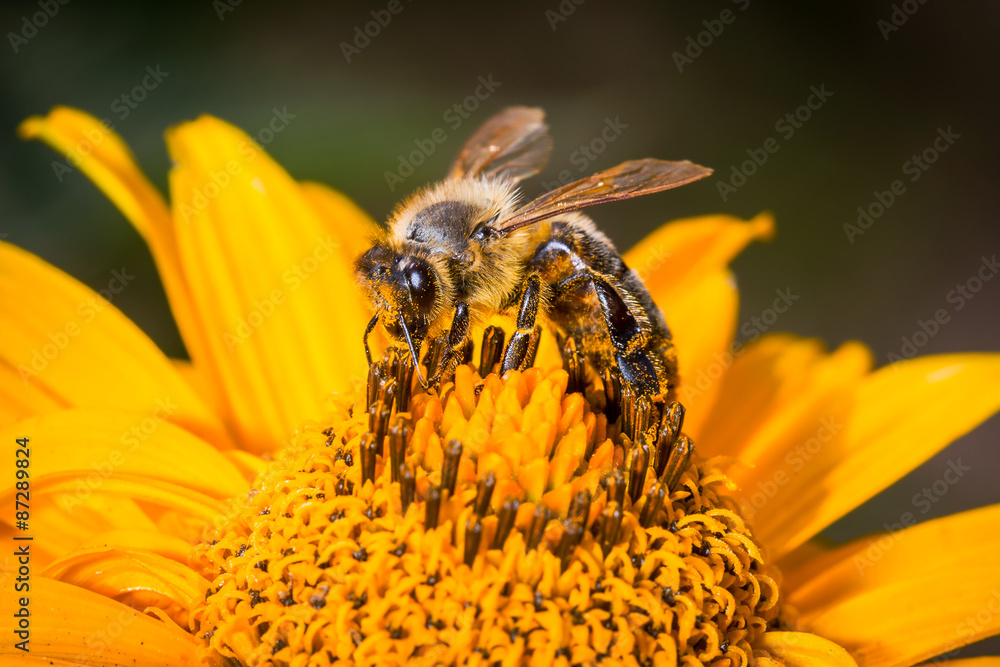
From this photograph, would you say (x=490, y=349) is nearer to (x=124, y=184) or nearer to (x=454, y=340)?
(x=454, y=340)

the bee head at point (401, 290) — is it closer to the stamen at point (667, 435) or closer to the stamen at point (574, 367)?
the stamen at point (574, 367)

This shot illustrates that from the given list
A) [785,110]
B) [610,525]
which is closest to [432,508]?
[610,525]

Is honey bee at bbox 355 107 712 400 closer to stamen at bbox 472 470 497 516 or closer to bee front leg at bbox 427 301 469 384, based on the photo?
bee front leg at bbox 427 301 469 384

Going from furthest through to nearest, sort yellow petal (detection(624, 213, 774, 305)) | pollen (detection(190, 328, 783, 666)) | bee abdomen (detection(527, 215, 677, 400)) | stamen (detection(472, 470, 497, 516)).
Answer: yellow petal (detection(624, 213, 774, 305)) < bee abdomen (detection(527, 215, 677, 400)) < stamen (detection(472, 470, 497, 516)) < pollen (detection(190, 328, 783, 666))

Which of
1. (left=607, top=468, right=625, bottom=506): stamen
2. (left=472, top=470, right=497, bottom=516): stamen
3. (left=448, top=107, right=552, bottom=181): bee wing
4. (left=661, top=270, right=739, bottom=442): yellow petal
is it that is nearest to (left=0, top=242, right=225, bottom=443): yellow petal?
(left=472, top=470, right=497, bottom=516): stamen

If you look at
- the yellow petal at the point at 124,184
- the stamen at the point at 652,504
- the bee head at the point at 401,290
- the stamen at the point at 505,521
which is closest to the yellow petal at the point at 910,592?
the stamen at the point at 652,504

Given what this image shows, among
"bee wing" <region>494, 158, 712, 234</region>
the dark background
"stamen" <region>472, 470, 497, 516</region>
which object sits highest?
→ the dark background

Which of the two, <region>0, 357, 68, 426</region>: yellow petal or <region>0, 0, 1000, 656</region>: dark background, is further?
<region>0, 0, 1000, 656</region>: dark background
